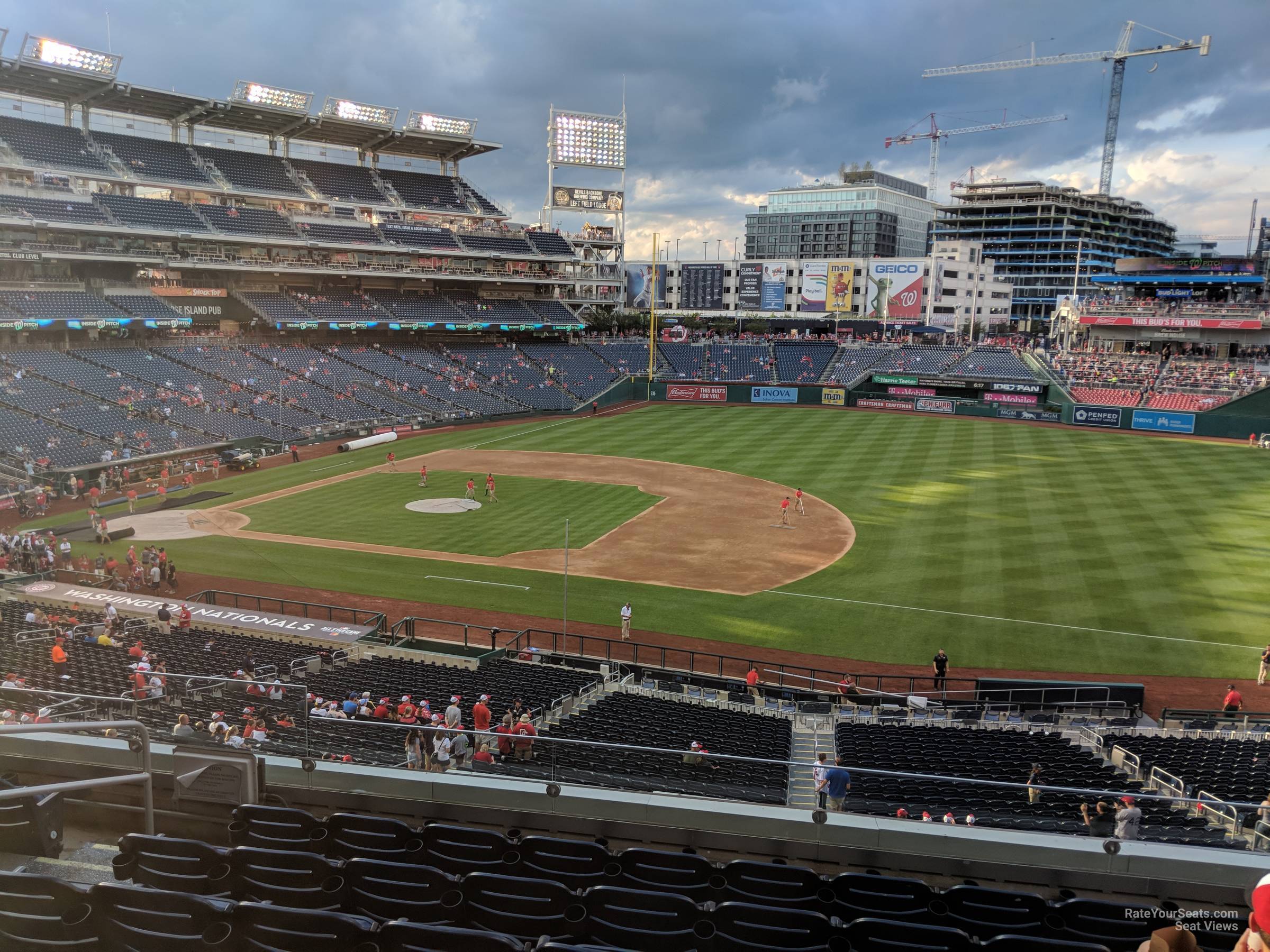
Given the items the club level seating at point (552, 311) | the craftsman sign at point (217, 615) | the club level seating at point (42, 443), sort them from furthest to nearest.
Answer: the club level seating at point (552, 311)
the club level seating at point (42, 443)
the craftsman sign at point (217, 615)

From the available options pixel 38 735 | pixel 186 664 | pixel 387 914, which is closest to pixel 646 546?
pixel 186 664

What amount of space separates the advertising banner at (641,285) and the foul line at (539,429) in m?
56.1

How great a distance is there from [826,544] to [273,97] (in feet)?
211

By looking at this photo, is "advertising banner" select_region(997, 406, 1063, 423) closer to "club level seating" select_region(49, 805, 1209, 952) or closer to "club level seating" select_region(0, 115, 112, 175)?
"club level seating" select_region(49, 805, 1209, 952)

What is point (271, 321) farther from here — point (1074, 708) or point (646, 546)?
point (1074, 708)

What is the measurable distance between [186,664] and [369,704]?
17.8 ft

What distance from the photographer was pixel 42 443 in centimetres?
4356

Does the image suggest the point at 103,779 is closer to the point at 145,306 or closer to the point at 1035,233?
the point at 145,306

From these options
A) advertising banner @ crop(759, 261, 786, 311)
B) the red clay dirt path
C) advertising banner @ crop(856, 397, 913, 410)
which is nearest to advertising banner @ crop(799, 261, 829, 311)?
advertising banner @ crop(759, 261, 786, 311)

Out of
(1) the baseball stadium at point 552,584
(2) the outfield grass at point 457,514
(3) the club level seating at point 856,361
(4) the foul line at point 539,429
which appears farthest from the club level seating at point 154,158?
(3) the club level seating at point 856,361

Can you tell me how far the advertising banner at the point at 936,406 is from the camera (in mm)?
73375

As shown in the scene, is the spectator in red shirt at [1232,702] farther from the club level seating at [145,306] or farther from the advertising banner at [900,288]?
the advertising banner at [900,288]

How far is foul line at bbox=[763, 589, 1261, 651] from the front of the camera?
83.4 ft

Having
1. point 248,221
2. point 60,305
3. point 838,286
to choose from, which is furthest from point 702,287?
point 60,305
